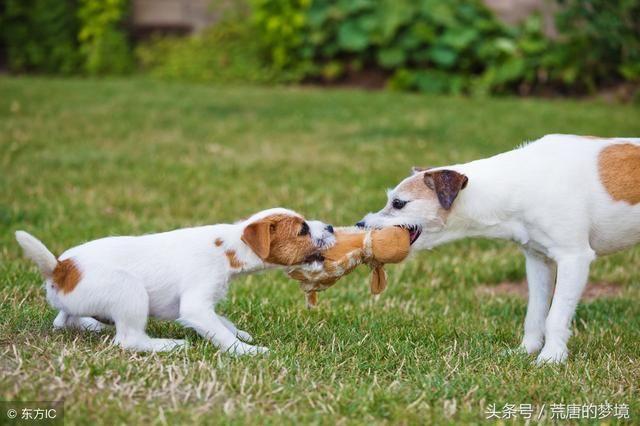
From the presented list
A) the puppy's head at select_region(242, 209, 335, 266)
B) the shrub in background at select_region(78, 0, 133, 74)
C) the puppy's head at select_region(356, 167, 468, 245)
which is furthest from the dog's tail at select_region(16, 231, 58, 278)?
the shrub in background at select_region(78, 0, 133, 74)

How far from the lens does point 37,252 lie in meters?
4.17

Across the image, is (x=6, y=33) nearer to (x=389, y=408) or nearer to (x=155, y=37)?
(x=155, y=37)

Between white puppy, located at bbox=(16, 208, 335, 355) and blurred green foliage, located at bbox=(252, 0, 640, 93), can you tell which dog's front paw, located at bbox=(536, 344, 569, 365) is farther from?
blurred green foliage, located at bbox=(252, 0, 640, 93)

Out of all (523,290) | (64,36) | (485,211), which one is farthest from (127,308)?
(64,36)

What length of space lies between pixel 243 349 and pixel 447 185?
4.65ft

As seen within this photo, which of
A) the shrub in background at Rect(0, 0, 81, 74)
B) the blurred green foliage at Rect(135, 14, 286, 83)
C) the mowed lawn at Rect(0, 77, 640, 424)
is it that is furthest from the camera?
the shrub in background at Rect(0, 0, 81, 74)

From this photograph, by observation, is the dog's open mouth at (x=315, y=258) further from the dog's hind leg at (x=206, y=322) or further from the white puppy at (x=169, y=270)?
the dog's hind leg at (x=206, y=322)

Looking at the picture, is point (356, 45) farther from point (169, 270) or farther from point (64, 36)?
point (169, 270)

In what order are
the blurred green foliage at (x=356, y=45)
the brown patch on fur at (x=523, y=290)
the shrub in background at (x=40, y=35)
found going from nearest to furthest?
the brown patch on fur at (x=523, y=290), the blurred green foliage at (x=356, y=45), the shrub in background at (x=40, y=35)

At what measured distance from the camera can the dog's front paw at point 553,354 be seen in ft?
14.8

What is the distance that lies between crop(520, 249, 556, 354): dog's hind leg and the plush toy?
0.88 meters

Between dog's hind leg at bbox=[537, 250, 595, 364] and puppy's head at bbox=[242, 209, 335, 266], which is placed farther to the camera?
dog's hind leg at bbox=[537, 250, 595, 364]

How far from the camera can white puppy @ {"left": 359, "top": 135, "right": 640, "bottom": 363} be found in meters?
4.60

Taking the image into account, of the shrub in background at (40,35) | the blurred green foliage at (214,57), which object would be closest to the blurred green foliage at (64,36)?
the shrub in background at (40,35)
